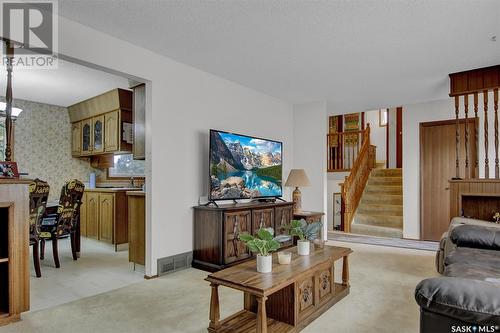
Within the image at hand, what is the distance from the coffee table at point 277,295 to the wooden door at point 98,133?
4.17m

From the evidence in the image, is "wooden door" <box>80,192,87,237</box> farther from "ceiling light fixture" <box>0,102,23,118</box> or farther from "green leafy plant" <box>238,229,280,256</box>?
"green leafy plant" <box>238,229,280,256</box>

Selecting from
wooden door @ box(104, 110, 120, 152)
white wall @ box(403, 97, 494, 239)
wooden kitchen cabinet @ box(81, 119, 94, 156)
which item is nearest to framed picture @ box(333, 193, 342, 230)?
white wall @ box(403, 97, 494, 239)

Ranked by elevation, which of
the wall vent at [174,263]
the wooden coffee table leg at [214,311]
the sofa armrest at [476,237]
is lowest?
the wall vent at [174,263]

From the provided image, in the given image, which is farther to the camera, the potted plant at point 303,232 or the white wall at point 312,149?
the white wall at point 312,149

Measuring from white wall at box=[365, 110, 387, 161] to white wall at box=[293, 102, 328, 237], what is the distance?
13.2 ft

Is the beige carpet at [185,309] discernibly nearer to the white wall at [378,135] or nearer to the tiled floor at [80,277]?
the tiled floor at [80,277]

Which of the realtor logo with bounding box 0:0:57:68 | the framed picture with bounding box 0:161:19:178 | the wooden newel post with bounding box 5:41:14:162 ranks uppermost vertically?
the realtor logo with bounding box 0:0:57:68

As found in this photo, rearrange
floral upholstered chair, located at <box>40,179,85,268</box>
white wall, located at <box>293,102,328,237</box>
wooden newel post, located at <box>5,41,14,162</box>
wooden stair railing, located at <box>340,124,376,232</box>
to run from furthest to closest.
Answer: wooden stair railing, located at <box>340,124,376,232</box>
white wall, located at <box>293,102,328,237</box>
floral upholstered chair, located at <box>40,179,85,268</box>
wooden newel post, located at <box>5,41,14,162</box>

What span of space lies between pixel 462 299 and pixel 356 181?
20.6ft

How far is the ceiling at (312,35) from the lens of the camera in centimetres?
249

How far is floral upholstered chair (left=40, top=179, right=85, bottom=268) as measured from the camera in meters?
3.72

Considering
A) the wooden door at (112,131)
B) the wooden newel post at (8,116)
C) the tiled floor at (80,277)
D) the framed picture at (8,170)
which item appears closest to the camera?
the framed picture at (8,170)

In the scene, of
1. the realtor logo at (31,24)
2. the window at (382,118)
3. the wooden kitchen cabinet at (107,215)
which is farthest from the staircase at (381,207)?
the realtor logo at (31,24)

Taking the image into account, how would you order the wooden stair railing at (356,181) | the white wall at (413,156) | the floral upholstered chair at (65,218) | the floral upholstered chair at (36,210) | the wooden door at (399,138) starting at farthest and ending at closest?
the wooden door at (399,138) < the wooden stair railing at (356,181) < the white wall at (413,156) < the floral upholstered chair at (65,218) < the floral upholstered chair at (36,210)
